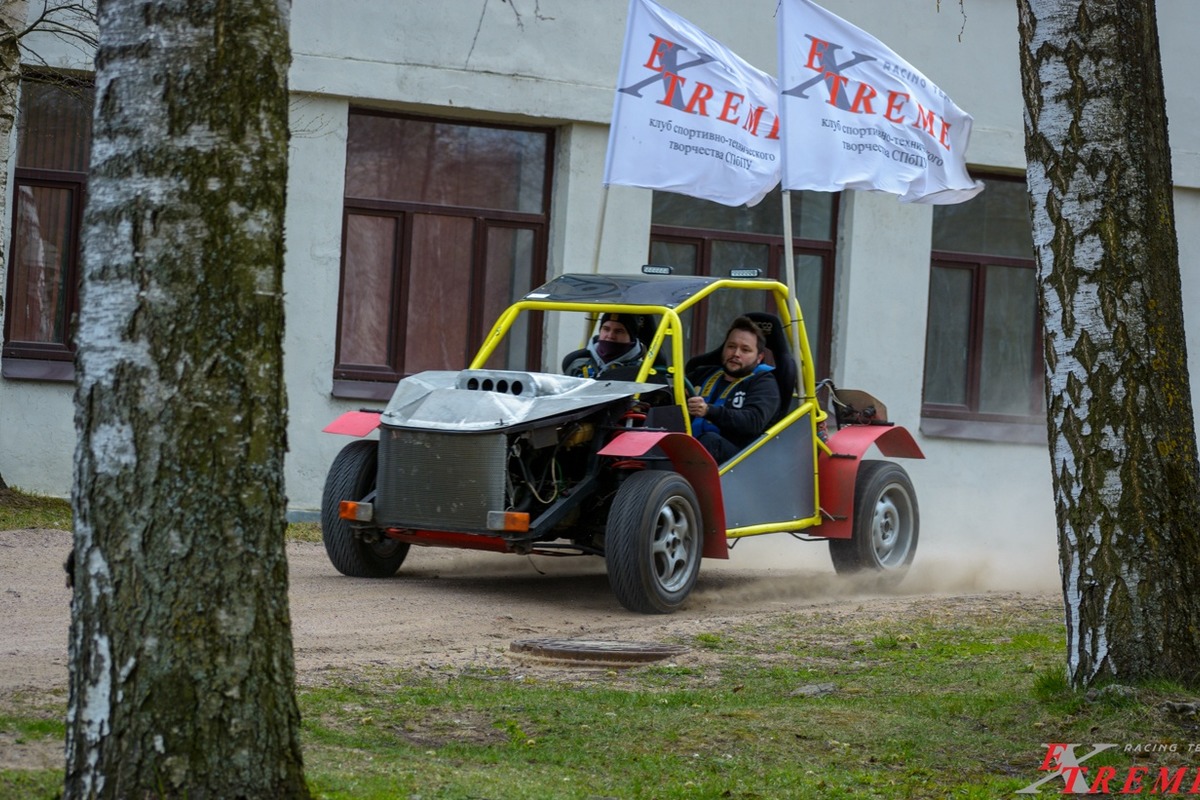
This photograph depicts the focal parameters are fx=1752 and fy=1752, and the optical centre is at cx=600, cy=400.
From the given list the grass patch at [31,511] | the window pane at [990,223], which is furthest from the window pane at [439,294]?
the window pane at [990,223]

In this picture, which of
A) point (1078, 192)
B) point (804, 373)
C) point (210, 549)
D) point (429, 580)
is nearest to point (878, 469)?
point (804, 373)

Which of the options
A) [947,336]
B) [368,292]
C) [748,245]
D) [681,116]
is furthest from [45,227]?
[947,336]

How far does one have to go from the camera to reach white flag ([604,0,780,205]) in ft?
40.1

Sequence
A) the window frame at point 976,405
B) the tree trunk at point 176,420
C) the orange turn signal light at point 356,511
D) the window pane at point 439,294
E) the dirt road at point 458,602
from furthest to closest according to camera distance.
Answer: the window frame at point 976,405 → the window pane at point 439,294 → the orange turn signal light at point 356,511 → the dirt road at point 458,602 → the tree trunk at point 176,420

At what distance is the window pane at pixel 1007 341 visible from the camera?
59.8ft

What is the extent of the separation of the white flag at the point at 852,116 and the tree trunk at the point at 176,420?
7.61 meters

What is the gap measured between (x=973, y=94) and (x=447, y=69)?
5.45 metres

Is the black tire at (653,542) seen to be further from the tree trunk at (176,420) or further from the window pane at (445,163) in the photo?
the window pane at (445,163)

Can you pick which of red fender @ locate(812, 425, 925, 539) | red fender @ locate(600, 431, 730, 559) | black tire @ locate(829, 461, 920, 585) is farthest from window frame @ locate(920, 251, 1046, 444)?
red fender @ locate(600, 431, 730, 559)

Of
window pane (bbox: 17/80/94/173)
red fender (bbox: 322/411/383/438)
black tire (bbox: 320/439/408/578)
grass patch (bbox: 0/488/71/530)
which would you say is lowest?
grass patch (bbox: 0/488/71/530)

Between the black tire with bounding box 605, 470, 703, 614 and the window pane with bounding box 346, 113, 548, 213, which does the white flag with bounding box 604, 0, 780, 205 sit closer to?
the black tire with bounding box 605, 470, 703, 614

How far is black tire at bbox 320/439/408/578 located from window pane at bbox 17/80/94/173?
5465 millimetres

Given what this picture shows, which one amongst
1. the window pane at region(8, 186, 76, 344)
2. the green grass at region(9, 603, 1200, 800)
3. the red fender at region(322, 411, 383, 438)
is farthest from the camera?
the window pane at region(8, 186, 76, 344)

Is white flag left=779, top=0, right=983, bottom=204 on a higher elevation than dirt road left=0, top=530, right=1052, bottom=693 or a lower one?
higher
